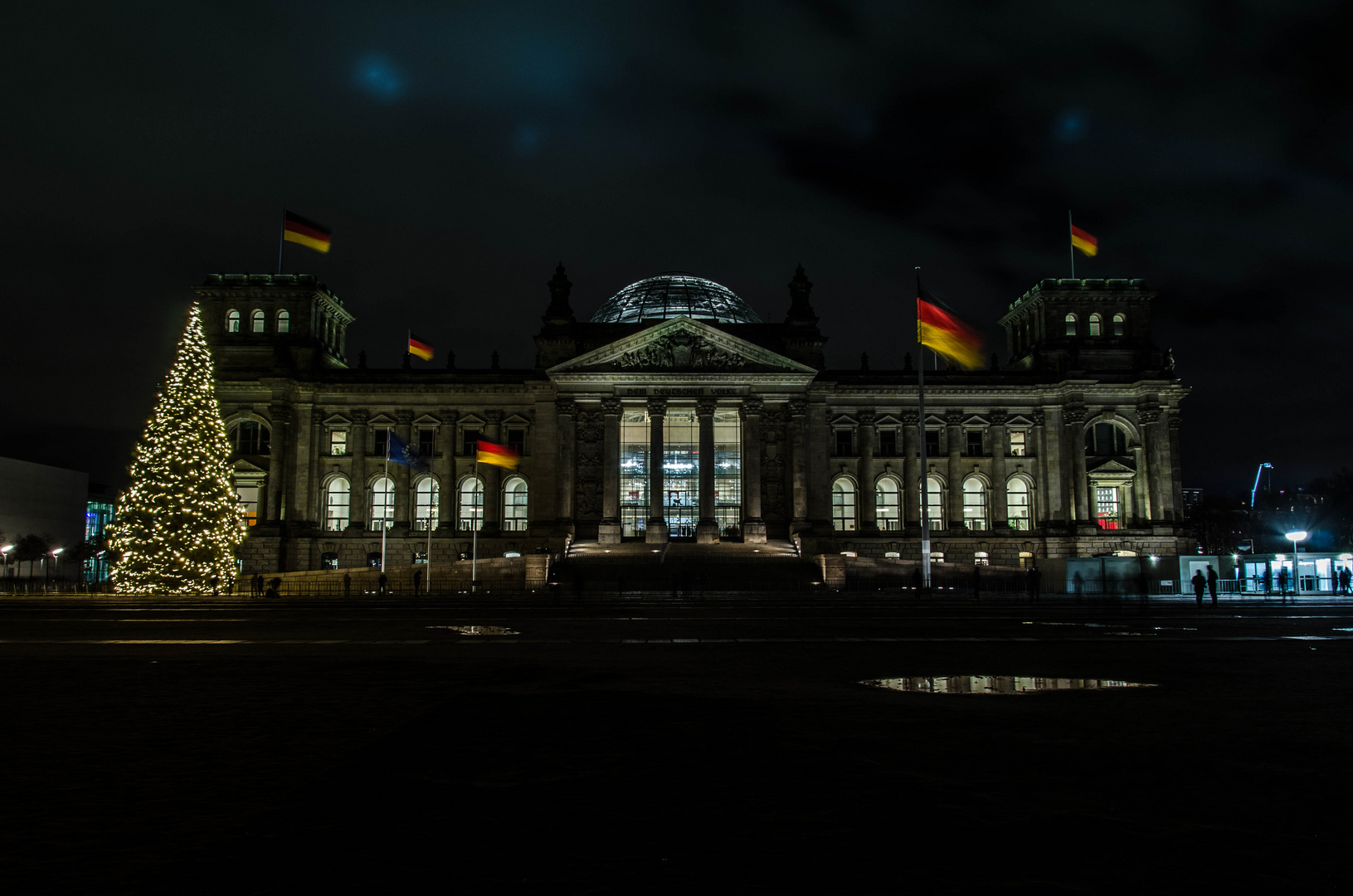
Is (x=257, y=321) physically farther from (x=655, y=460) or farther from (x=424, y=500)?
(x=655, y=460)

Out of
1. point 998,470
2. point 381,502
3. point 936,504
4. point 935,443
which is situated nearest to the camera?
point 381,502

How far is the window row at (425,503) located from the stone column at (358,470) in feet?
1.77

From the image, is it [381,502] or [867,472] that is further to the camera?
[867,472]

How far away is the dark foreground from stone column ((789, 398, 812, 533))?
55.5 metres

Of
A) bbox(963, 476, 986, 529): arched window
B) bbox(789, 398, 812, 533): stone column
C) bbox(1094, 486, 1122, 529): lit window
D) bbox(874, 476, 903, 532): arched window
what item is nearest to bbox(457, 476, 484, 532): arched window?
bbox(789, 398, 812, 533): stone column

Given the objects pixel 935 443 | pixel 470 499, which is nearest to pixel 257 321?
pixel 470 499

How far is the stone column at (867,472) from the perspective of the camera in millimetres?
77875

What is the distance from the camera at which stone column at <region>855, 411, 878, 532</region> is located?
255 feet

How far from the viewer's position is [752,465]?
72.0 metres

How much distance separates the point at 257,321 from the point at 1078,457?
226 feet

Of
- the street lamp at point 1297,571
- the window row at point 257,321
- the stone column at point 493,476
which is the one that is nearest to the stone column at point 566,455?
the stone column at point 493,476

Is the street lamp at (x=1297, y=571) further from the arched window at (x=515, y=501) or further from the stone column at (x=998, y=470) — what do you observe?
the arched window at (x=515, y=501)

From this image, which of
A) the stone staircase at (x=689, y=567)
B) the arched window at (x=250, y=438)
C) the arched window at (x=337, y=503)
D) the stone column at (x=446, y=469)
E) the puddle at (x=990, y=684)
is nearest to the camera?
the puddle at (x=990, y=684)

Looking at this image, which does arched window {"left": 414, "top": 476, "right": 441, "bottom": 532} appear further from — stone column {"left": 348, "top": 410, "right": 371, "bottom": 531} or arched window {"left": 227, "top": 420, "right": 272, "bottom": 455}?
arched window {"left": 227, "top": 420, "right": 272, "bottom": 455}
